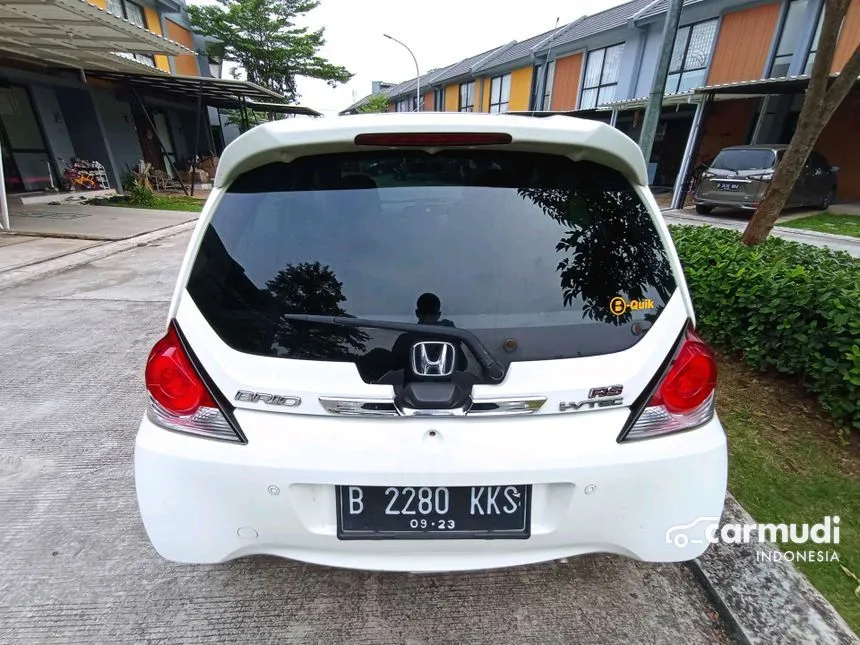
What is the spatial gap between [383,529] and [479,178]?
111cm

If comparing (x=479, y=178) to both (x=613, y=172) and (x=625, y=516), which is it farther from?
(x=625, y=516)

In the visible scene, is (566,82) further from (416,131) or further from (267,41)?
(416,131)

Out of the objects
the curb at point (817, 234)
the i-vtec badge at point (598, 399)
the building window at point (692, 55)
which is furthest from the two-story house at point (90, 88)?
the building window at point (692, 55)

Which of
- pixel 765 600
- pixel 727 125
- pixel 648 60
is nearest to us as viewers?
pixel 765 600

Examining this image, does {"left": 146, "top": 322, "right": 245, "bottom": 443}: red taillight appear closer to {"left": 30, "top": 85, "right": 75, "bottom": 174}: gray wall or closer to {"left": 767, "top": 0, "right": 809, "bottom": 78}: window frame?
{"left": 30, "top": 85, "right": 75, "bottom": 174}: gray wall

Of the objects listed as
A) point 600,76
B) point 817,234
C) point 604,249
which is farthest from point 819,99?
point 600,76

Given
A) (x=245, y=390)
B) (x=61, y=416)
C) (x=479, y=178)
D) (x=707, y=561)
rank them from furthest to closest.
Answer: (x=61, y=416)
(x=707, y=561)
(x=479, y=178)
(x=245, y=390)

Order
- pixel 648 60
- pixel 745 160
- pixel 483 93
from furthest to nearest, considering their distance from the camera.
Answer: pixel 483 93 → pixel 648 60 → pixel 745 160

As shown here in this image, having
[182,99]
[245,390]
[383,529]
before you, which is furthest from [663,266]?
[182,99]

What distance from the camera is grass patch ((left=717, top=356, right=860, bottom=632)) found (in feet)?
5.99

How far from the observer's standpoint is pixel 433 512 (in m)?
1.33

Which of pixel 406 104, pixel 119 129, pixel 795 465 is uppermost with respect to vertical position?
pixel 406 104

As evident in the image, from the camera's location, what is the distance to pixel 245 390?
129cm

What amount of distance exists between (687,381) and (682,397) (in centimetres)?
5
